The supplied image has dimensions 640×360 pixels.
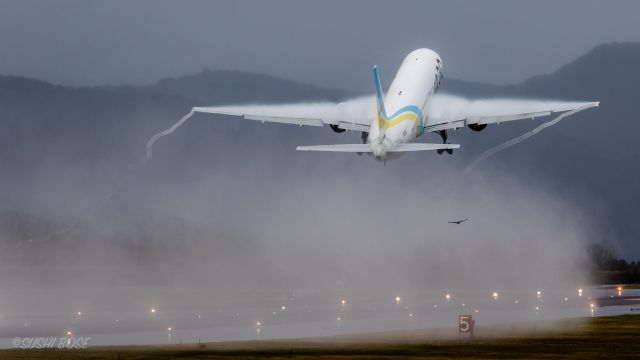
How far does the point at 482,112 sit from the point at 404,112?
Answer: 31.1 ft

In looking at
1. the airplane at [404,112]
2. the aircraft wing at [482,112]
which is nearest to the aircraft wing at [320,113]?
the airplane at [404,112]

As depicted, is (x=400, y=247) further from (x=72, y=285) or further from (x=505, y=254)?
(x=72, y=285)

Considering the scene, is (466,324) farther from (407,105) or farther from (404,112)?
(407,105)

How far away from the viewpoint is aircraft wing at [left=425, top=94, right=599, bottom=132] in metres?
113

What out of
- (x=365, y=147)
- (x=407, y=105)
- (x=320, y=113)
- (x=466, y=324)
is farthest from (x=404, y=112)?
(x=466, y=324)

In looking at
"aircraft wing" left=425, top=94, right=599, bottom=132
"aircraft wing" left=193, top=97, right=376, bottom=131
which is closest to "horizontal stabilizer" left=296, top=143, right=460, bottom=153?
"aircraft wing" left=193, top=97, right=376, bottom=131

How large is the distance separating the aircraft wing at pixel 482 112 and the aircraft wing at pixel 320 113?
659cm

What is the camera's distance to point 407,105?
110m

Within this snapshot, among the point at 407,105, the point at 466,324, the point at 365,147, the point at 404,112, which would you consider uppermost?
the point at 407,105

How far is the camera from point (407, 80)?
384ft

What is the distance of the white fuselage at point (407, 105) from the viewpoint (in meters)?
105

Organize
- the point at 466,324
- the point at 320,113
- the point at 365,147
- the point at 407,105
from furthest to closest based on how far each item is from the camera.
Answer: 1. the point at 320,113
2. the point at 407,105
3. the point at 365,147
4. the point at 466,324

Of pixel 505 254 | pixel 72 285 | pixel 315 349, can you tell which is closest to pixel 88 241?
pixel 72 285

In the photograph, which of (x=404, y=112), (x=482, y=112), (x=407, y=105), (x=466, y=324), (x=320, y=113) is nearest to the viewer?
(x=466, y=324)
